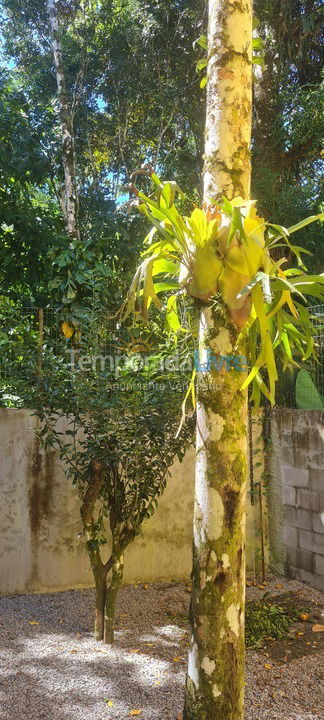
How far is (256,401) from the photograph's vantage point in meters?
2.10

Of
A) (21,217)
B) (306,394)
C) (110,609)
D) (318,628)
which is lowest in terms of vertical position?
(318,628)

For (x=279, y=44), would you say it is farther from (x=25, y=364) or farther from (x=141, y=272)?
(x=141, y=272)

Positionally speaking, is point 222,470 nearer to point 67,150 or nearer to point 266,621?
point 266,621

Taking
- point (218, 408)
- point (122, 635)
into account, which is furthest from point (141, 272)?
point (122, 635)

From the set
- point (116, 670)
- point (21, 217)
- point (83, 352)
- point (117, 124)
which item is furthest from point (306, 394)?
point (117, 124)

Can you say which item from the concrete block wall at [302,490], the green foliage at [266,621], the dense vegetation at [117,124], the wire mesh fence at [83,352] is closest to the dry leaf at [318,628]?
the green foliage at [266,621]

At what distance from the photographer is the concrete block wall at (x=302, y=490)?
4520 millimetres

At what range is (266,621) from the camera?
3705mm

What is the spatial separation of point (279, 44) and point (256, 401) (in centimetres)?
703

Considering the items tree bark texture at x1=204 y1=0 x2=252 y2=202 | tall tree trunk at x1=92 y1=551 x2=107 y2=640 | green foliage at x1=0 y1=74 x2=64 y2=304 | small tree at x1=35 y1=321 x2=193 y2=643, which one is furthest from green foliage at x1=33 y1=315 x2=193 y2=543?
green foliage at x1=0 y1=74 x2=64 y2=304

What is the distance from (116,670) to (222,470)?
5.92 ft

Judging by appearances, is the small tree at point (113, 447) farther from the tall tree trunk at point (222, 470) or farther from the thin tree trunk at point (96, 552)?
the tall tree trunk at point (222, 470)

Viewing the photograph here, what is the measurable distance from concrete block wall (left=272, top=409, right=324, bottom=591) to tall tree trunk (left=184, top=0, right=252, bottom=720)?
9.35 ft

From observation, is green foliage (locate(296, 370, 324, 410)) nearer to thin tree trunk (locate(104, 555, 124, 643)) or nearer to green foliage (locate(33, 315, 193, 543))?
green foliage (locate(33, 315, 193, 543))
